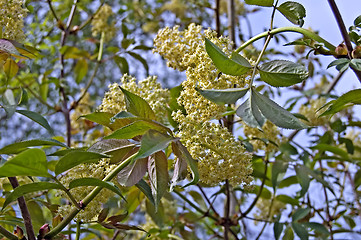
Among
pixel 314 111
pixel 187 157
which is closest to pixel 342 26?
pixel 187 157

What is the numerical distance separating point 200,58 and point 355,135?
58.2 inches

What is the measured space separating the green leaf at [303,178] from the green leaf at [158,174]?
64 cm

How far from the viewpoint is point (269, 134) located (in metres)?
1.43

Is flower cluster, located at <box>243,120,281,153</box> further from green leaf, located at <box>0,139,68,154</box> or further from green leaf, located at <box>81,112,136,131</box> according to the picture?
green leaf, located at <box>0,139,68,154</box>

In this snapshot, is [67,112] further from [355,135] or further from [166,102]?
[355,135]

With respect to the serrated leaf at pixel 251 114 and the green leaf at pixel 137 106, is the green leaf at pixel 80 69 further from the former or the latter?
the serrated leaf at pixel 251 114

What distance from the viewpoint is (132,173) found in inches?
28.9

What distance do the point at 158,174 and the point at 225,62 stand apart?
210 millimetres

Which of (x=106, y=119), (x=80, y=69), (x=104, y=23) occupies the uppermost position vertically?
(x=104, y=23)

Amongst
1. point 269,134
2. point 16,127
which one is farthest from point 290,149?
point 16,127

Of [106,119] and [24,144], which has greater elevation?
[106,119]

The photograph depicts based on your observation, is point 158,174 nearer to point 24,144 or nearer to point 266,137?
point 24,144

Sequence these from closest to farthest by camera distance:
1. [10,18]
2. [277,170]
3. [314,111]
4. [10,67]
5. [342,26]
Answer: [342,26]
[10,18]
[10,67]
[277,170]
[314,111]

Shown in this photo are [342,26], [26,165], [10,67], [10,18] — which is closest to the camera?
[26,165]
